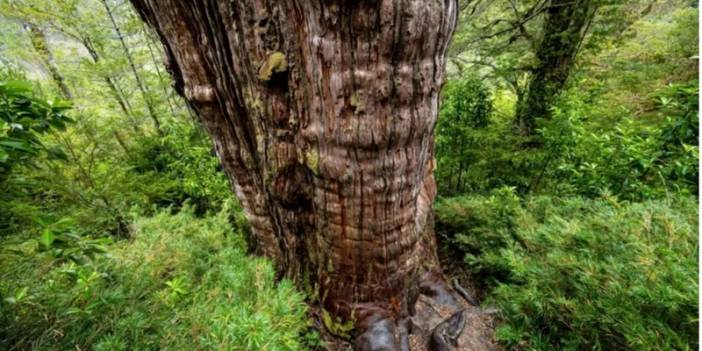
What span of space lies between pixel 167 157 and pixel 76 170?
180cm

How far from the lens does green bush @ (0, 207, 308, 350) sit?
114 centimetres

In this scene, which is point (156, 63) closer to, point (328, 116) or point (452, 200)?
point (328, 116)

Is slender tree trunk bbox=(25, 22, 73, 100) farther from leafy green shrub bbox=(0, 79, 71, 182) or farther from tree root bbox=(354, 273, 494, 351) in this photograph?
→ tree root bbox=(354, 273, 494, 351)

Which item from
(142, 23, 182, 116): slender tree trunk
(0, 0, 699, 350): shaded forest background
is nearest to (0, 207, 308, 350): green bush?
(0, 0, 699, 350): shaded forest background

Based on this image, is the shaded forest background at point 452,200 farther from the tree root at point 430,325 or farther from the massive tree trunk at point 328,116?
the massive tree trunk at point 328,116

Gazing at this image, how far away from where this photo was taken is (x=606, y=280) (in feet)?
5.24

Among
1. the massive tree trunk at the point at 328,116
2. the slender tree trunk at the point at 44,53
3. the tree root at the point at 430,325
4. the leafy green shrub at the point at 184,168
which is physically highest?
the slender tree trunk at the point at 44,53

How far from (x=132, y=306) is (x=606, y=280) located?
2586 millimetres

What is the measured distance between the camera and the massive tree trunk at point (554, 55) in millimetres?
3543

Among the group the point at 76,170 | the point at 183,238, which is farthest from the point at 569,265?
the point at 76,170

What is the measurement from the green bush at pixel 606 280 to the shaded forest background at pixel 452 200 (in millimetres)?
11

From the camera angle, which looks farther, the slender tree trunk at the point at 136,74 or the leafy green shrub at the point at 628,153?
the slender tree trunk at the point at 136,74

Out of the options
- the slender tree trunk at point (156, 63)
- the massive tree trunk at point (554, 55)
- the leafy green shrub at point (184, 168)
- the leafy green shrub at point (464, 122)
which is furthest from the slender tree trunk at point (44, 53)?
the massive tree trunk at point (554, 55)

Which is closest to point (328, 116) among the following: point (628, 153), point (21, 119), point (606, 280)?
point (21, 119)
